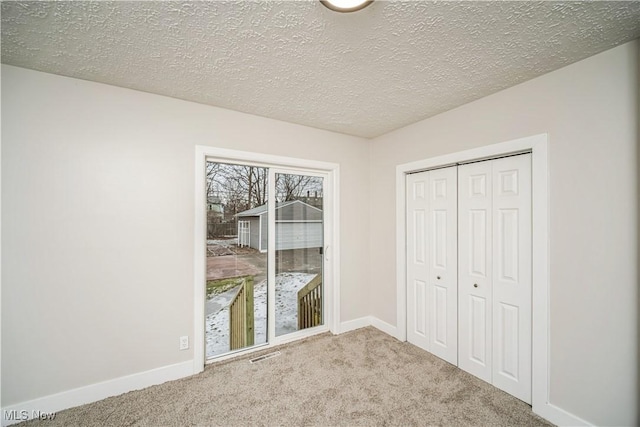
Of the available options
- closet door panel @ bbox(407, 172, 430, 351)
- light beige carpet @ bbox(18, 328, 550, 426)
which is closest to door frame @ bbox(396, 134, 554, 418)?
light beige carpet @ bbox(18, 328, 550, 426)

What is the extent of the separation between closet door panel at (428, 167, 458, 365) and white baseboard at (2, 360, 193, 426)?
2451mm

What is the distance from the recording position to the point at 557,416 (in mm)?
1778

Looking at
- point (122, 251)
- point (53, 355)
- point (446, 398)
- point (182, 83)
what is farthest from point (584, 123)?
point (53, 355)

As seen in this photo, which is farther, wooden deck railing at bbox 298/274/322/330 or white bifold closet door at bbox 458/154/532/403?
wooden deck railing at bbox 298/274/322/330

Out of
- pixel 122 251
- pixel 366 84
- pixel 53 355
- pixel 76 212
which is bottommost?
pixel 53 355

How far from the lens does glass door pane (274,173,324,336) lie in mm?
2955

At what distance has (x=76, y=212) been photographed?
1.98 meters

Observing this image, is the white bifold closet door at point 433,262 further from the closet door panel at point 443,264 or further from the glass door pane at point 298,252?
the glass door pane at point 298,252

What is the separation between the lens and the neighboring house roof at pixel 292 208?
111 inches

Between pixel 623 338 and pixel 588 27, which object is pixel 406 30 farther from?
pixel 623 338

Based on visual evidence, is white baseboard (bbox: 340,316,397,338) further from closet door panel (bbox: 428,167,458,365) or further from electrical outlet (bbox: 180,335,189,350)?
electrical outlet (bbox: 180,335,189,350)

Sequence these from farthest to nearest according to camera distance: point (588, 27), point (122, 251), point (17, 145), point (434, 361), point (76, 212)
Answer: point (434, 361) → point (122, 251) → point (76, 212) → point (17, 145) → point (588, 27)

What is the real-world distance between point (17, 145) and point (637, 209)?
408 cm

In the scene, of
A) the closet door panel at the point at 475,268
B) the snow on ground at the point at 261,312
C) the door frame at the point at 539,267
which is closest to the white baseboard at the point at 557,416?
the door frame at the point at 539,267
